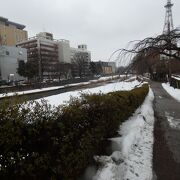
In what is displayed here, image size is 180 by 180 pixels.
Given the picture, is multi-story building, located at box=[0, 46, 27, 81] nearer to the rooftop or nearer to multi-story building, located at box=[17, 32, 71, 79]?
multi-story building, located at box=[17, 32, 71, 79]

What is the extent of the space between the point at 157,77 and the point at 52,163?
190 ft

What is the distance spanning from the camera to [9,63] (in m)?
76.7

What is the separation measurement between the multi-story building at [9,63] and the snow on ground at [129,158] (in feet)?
227

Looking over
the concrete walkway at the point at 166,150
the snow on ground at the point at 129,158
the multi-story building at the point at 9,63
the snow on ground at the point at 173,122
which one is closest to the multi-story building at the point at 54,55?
the multi-story building at the point at 9,63

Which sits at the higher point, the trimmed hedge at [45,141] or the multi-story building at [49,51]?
the multi-story building at [49,51]

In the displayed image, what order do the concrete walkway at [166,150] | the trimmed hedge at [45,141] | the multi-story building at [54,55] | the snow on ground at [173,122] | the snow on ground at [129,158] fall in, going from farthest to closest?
the multi-story building at [54,55], the snow on ground at [173,122], the concrete walkway at [166,150], the snow on ground at [129,158], the trimmed hedge at [45,141]

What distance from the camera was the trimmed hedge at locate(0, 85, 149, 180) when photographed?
301cm

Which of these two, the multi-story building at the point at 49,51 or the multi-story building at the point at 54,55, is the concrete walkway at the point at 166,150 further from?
the multi-story building at the point at 49,51

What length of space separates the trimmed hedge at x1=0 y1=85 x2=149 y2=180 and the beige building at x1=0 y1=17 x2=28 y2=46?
323ft

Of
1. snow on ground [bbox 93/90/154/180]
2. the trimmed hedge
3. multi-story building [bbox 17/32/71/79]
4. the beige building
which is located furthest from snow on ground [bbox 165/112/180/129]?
the beige building

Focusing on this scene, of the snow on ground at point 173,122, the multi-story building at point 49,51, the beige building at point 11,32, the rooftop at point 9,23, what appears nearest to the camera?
the snow on ground at point 173,122

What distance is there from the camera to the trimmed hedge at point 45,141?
301 centimetres

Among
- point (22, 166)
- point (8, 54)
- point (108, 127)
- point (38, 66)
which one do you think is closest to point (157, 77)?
point (38, 66)

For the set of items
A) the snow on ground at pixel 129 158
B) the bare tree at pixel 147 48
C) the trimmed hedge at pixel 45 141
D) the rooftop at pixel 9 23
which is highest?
the rooftop at pixel 9 23
